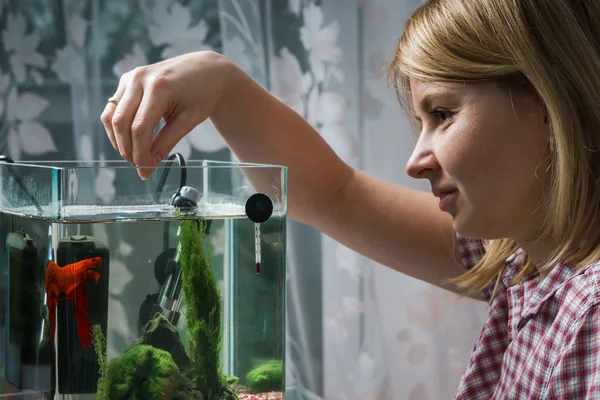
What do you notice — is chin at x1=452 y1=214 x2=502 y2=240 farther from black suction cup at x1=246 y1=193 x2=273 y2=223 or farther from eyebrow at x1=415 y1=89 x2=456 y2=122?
black suction cup at x1=246 y1=193 x2=273 y2=223

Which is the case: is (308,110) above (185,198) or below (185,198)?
above

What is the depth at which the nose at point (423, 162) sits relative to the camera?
103cm

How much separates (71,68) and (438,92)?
1.17m

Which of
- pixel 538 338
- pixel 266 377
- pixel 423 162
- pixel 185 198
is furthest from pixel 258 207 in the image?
pixel 538 338

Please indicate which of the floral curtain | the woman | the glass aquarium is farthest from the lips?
the floral curtain

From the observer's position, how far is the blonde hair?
36.9 inches

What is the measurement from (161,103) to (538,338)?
0.59 m

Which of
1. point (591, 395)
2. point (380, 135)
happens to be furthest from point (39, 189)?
point (380, 135)

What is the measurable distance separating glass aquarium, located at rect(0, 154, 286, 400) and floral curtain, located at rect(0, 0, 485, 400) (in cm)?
115

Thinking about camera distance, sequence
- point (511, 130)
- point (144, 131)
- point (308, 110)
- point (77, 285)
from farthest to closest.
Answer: point (308, 110) → point (511, 130) → point (144, 131) → point (77, 285)

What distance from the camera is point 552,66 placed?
94 centimetres

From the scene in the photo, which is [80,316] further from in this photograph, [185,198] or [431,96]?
[431,96]

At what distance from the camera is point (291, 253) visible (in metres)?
1.98

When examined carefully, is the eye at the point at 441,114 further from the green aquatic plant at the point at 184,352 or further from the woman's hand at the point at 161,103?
the green aquatic plant at the point at 184,352
